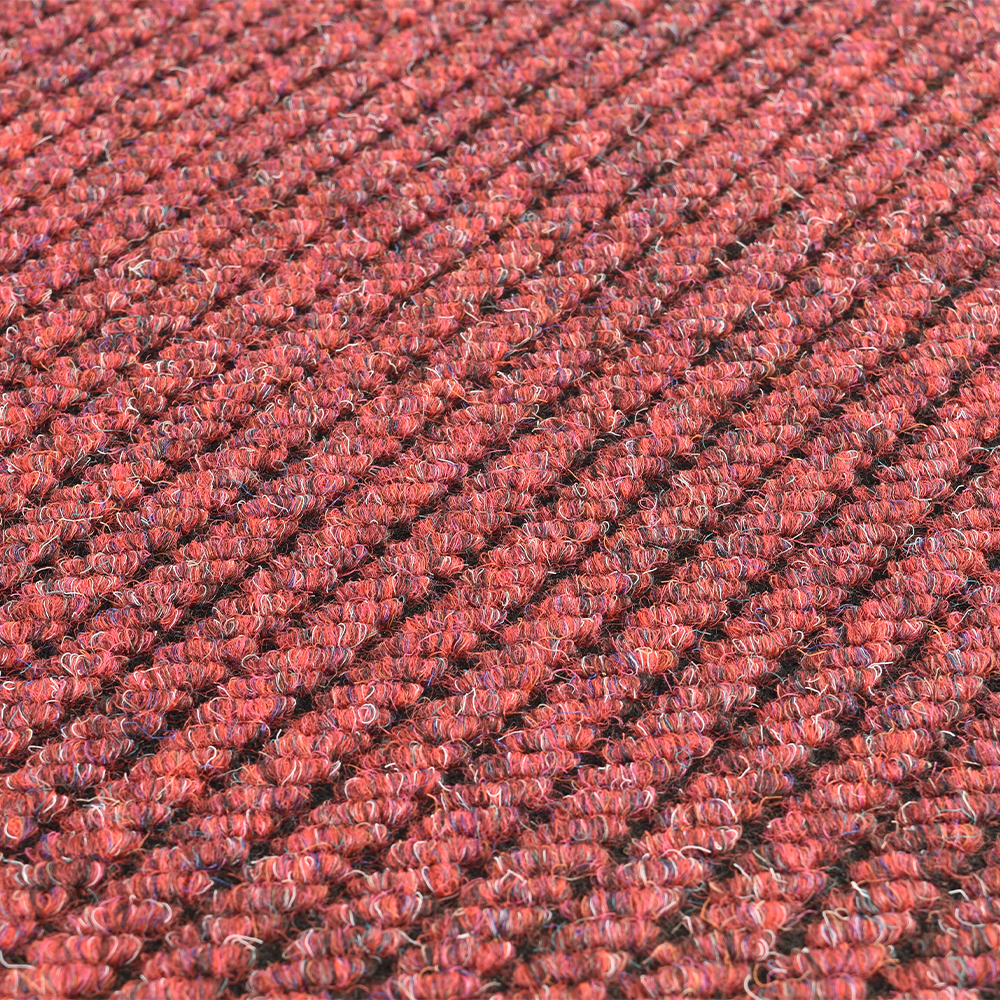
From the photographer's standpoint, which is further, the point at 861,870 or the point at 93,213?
the point at 93,213

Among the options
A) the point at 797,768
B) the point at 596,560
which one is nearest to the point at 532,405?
the point at 596,560

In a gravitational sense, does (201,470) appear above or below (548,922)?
above

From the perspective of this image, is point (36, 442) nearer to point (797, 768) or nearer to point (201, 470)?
point (201, 470)

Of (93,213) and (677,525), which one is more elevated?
(93,213)

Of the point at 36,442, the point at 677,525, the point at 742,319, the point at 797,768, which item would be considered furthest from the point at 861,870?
the point at 36,442

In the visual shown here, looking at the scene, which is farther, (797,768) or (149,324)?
(149,324)

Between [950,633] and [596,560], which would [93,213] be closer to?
[596,560]
